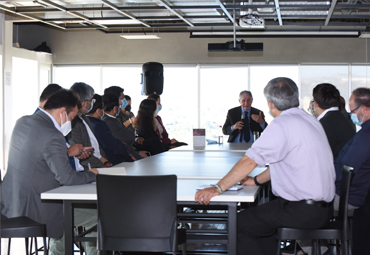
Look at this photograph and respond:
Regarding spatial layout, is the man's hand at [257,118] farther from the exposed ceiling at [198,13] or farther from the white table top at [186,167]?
the white table top at [186,167]

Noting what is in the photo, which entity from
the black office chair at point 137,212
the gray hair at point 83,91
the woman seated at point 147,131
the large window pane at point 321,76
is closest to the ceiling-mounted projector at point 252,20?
the woman seated at point 147,131

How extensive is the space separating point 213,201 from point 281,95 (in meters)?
0.76

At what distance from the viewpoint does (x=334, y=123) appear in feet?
12.2

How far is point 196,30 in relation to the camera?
1031cm

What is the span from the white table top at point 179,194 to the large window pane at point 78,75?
30.7 ft

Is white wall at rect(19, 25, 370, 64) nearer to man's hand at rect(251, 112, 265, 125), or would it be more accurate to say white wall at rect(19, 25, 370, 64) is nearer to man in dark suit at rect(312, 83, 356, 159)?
man's hand at rect(251, 112, 265, 125)

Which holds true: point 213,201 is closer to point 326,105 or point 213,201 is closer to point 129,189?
point 129,189

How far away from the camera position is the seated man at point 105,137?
4480mm

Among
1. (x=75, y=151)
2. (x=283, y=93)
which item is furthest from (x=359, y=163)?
(x=75, y=151)

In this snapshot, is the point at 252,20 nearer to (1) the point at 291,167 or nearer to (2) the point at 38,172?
(1) the point at 291,167

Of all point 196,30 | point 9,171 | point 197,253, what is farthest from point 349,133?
point 196,30

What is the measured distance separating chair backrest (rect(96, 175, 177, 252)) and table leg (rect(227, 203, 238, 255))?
0.32 meters

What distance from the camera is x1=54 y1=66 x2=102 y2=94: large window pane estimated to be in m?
11.9

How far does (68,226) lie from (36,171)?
45 cm
